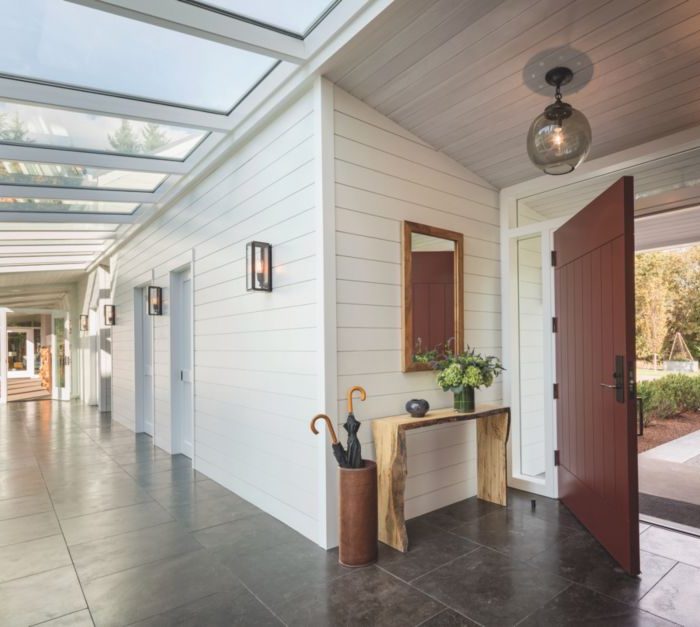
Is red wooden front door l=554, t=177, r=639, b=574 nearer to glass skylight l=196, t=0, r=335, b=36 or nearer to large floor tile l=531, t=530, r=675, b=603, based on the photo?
large floor tile l=531, t=530, r=675, b=603

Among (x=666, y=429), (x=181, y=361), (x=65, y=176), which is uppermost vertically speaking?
(x=65, y=176)

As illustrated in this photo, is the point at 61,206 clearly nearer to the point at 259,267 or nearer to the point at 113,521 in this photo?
the point at 259,267

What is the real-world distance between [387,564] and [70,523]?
2.32 meters

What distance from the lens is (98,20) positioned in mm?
2613

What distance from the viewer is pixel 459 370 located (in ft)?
10.8

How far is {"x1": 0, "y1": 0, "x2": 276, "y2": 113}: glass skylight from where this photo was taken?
2.57 m

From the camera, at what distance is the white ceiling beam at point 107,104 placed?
3.04 metres

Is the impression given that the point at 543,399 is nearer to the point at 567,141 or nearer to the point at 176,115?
the point at 567,141

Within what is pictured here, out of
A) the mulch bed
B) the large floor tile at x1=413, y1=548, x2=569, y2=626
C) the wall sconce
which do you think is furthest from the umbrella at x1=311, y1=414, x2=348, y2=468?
the wall sconce

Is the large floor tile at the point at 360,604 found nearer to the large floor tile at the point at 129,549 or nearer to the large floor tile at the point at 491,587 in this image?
the large floor tile at the point at 491,587

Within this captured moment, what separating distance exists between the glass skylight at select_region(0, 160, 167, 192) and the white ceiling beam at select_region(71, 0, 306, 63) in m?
2.32

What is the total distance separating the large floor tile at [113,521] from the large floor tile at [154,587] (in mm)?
683

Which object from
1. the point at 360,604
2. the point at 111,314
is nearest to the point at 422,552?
the point at 360,604

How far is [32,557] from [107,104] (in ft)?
9.65
